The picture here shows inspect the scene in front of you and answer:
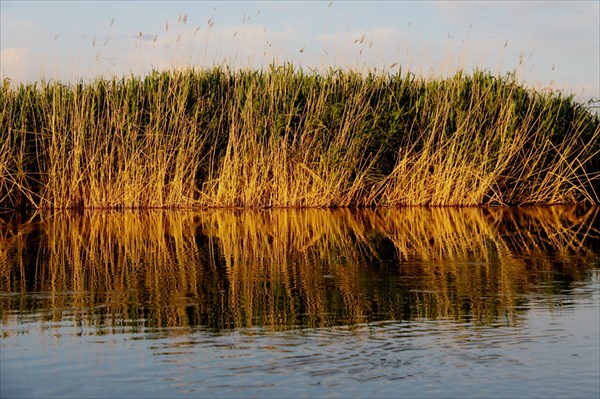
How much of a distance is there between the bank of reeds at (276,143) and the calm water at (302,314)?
378 centimetres

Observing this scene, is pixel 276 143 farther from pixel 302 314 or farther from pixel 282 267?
pixel 302 314

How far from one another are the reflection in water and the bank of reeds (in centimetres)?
153

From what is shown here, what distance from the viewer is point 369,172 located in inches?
601

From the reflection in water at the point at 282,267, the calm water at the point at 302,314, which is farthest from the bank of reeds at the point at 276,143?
the calm water at the point at 302,314

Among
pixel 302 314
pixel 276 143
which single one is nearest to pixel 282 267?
pixel 302 314

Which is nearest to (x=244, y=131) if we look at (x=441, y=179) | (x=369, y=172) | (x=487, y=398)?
(x=369, y=172)

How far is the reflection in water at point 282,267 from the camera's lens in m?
5.88

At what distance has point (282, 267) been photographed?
8.08 meters

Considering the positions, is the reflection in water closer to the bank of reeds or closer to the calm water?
the calm water

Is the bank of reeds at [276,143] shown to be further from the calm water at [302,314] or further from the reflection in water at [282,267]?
the calm water at [302,314]

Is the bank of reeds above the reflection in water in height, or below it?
above

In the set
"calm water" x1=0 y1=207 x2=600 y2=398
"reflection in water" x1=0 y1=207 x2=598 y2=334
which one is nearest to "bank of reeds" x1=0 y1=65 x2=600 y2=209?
"reflection in water" x1=0 y1=207 x2=598 y2=334

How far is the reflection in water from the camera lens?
5.88 metres

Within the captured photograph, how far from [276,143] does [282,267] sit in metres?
6.85
